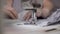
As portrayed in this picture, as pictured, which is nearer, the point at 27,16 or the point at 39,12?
the point at 27,16

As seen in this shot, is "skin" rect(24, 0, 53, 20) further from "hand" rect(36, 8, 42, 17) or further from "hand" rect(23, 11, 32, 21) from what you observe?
"hand" rect(23, 11, 32, 21)

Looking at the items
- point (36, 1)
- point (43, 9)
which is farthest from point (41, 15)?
point (36, 1)

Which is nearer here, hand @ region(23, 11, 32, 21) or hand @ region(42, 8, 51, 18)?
hand @ region(23, 11, 32, 21)

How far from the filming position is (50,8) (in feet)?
5.99

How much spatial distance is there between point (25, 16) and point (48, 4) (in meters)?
0.52

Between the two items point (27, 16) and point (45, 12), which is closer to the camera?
point (27, 16)

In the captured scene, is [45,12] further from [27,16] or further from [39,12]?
[27,16]

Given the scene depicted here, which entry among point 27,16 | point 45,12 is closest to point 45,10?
point 45,12

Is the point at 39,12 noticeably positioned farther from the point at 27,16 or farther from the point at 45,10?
the point at 27,16

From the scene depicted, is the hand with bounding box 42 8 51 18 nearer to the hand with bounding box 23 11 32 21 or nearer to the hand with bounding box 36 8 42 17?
the hand with bounding box 36 8 42 17

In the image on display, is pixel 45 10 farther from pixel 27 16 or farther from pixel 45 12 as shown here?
pixel 27 16

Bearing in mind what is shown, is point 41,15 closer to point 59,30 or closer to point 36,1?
point 36,1

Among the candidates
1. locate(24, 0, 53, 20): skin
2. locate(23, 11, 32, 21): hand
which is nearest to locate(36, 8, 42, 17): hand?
locate(24, 0, 53, 20): skin

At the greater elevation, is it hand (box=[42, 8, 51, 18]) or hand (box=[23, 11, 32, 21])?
hand (box=[23, 11, 32, 21])
